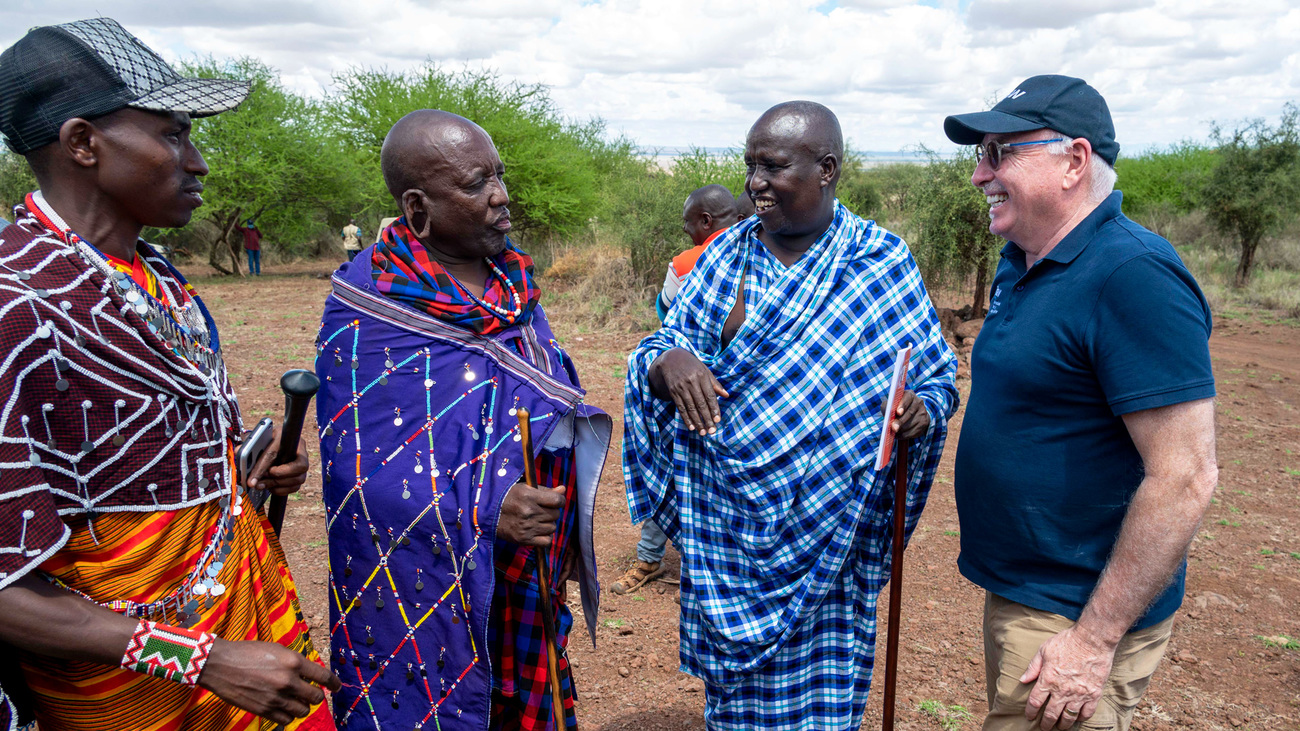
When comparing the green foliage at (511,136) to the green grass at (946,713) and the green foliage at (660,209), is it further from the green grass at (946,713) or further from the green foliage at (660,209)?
the green grass at (946,713)

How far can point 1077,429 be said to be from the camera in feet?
5.96

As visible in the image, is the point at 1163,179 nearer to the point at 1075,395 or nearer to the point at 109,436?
the point at 1075,395

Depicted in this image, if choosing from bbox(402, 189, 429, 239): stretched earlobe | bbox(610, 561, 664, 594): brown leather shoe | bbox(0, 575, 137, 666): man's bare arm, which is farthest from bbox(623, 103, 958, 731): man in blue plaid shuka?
bbox(610, 561, 664, 594): brown leather shoe

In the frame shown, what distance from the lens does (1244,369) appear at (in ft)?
30.3

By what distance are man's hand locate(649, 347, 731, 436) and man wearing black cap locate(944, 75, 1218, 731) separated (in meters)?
0.69

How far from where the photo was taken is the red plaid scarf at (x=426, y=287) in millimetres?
2141

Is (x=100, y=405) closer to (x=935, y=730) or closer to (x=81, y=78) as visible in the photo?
(x=81, y=78)

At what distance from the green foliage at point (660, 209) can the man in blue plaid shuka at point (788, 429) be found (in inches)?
393

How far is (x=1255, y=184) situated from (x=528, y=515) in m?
17.3

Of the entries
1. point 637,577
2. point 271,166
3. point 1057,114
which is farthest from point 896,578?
point 271,166

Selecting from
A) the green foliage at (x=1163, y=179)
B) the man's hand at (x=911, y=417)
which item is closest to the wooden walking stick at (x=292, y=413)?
the man's hand at (x=911, y=417)

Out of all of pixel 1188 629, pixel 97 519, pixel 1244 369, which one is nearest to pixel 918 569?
pixel 1188 629

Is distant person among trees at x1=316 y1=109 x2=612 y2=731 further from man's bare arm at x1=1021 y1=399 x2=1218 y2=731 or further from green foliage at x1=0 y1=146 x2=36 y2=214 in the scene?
green foliage at x1=0 y1=146 x2=36 y2=214

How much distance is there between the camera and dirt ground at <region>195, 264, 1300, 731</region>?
3283 millimetres
